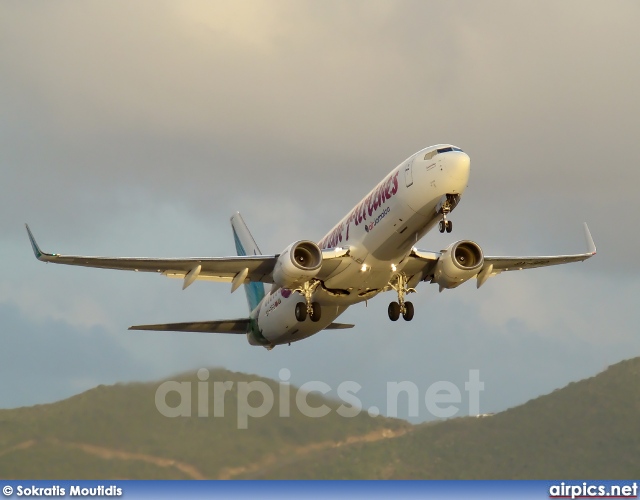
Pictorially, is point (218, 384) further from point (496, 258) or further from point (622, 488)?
point (622, 488)

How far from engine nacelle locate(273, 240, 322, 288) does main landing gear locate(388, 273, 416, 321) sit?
452 cm

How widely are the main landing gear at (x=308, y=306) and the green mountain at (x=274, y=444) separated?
9774 mm

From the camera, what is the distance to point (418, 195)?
4591 centimetres

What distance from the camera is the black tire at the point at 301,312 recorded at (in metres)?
52.2

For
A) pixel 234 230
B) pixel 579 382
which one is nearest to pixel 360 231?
pixel 234 230

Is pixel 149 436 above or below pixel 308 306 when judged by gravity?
below

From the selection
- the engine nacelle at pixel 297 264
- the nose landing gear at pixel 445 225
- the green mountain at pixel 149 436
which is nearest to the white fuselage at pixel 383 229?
the nose landing gear at pixel 445 225

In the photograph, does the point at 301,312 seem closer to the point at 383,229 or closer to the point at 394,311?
the point at 394,311

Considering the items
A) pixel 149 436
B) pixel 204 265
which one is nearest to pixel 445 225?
pixel 204 265

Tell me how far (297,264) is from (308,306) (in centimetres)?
275

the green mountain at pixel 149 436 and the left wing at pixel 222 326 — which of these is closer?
the green mountain at pixel 149 436

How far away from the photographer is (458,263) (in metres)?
52.3

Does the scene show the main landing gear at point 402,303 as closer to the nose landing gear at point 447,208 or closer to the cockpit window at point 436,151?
the nose landing gear at point 447,208

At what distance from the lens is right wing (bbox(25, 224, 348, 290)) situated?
49.1 m
